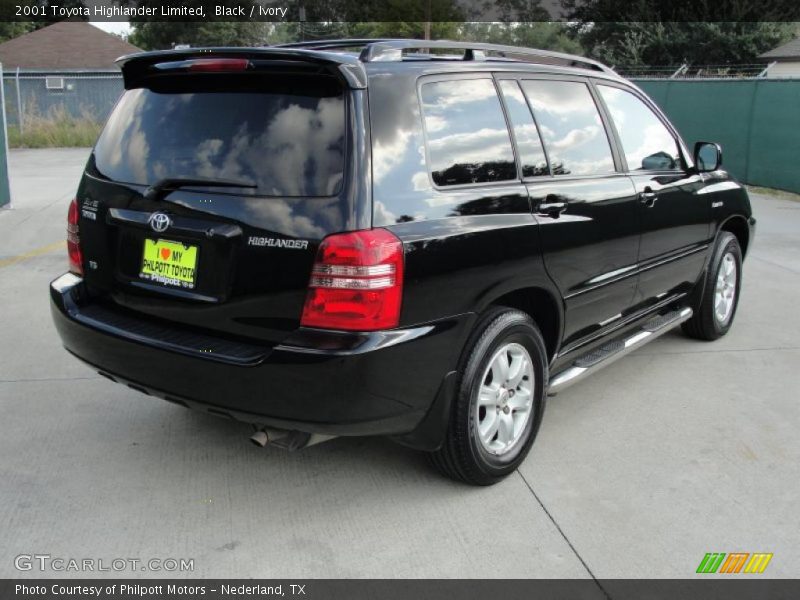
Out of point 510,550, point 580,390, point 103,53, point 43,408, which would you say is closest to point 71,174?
point 43,408

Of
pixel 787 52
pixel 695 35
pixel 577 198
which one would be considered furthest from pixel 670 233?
pixel 695 35

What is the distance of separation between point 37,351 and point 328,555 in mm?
3206

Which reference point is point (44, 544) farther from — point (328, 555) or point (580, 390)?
point (580, 390)

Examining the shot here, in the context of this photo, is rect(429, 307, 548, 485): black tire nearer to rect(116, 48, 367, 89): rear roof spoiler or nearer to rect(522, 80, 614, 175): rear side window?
rect(522, 80, 614, 175): rear side window

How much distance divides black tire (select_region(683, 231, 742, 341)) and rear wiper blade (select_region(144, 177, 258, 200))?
3607mm

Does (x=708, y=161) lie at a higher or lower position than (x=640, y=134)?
lower

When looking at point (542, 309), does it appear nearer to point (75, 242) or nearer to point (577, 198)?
point (577, 198)

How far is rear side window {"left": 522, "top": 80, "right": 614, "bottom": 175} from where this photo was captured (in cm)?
397

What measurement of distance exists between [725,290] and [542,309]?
2.52 m

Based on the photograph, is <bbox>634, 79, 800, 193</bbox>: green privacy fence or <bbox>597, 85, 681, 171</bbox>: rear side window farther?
<bbox>634, 79, 800, 193</bbox>: green privacy fence

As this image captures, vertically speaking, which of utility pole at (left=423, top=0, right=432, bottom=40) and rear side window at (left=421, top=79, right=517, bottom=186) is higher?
utility pole at (left=423, top=0, right=432, bottom=40)

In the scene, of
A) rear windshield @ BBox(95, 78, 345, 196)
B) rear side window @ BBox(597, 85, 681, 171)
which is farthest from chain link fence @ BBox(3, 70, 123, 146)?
rear windshield @ BBox(95, 78, 345, 196)

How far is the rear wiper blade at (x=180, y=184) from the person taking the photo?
122 inches

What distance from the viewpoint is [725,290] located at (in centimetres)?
586
